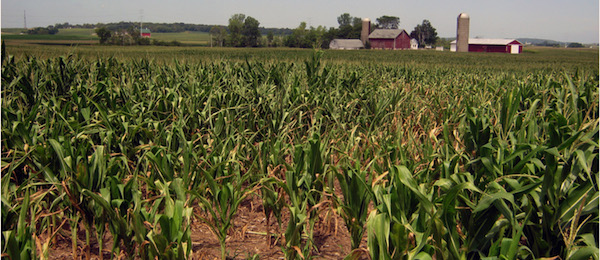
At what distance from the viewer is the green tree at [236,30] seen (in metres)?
91.2

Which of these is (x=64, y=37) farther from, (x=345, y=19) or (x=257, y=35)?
(x=345, y=19)

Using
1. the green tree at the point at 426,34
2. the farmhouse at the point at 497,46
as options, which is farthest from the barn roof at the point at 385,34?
the green tree at the point at 426,34

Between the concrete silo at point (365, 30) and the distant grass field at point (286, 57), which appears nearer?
the distant grass field at point (286, 57)

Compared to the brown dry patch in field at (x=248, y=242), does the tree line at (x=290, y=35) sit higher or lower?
higher

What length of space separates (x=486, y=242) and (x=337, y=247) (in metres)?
0.91

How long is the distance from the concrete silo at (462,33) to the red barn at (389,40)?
57.8 ft

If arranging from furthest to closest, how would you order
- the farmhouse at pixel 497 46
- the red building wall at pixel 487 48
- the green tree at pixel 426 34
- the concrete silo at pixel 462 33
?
the green tree at pixel 426 34 → the red building wall at pixel 487 48 → the farmhouse at pixel 497 46 → the concrete silo at pixel 462 33

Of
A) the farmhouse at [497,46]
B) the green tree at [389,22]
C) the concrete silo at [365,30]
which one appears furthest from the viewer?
the green tree at [389,22]

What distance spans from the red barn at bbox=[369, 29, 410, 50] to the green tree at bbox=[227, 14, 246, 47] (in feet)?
97.5

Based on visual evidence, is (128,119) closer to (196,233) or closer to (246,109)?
(246,109)

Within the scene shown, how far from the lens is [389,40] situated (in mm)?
93812

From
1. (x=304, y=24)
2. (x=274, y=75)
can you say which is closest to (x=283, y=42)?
(x=304, y=24)

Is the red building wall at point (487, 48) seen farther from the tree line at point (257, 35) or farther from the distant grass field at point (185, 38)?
the distant grass field at point (185, 38)

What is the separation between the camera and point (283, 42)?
9838cm
